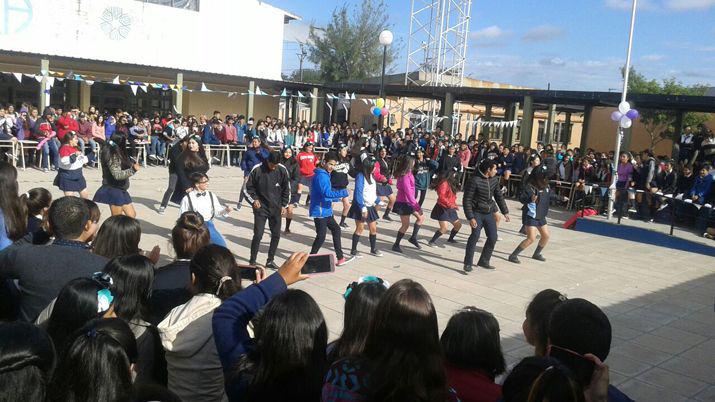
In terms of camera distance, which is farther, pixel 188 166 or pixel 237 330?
pixel 188 166

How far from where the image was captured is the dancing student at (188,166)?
325 inches

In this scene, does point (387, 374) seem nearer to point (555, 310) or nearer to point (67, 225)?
point (555, 310)

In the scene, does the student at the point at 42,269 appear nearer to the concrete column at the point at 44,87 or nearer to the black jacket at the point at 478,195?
the black jacket at the point at 478,195

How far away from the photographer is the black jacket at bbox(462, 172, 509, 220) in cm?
878

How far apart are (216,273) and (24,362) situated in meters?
1.26

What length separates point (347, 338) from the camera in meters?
2.63

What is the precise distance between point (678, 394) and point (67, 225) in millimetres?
4861

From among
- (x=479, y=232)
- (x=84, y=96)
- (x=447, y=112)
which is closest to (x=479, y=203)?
(x=479, y=232)

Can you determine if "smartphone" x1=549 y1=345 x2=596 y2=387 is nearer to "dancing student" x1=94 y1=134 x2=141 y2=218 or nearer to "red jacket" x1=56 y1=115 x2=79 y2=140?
"dancing student" x1=94 y1=134 x2=141 y2=218

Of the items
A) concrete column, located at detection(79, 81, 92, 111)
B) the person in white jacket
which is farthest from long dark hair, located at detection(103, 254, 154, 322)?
concrete column, located at detection(79, 81, 92, 111)

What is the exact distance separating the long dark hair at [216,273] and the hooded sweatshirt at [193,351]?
0.05m

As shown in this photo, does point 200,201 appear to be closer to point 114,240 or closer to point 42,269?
point 114,240

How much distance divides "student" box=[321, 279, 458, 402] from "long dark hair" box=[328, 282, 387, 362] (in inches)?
6.5

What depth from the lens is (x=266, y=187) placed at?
311 inches
